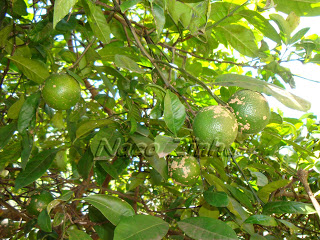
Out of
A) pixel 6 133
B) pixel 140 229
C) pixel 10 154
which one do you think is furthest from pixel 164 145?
pixel 10 154

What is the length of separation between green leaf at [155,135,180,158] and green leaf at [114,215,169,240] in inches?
12.9

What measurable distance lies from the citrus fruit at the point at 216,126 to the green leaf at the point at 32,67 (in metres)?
0.98

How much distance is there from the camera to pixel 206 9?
1084 mm

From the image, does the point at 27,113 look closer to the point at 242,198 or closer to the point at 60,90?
the point at 60,90

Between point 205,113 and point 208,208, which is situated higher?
point 205,113

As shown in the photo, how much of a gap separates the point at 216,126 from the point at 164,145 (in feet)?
0.82

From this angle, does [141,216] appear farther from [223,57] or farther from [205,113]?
[223,57]

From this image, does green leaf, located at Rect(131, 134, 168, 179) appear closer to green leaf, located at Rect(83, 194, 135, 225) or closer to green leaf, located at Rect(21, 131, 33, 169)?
green leaf, located at Rect(83, 194, 135, 225)

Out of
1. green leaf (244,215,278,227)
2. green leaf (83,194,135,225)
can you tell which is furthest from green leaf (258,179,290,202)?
green leaf (83,194,135,225)

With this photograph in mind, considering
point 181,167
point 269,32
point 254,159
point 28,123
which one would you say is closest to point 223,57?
point 254,159

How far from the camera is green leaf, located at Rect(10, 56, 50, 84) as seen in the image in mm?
1490

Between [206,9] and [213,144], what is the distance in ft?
1.78

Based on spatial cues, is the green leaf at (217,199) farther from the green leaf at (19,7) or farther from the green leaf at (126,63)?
the green leaf at (19,7)

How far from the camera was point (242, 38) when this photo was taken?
60.2 inches
